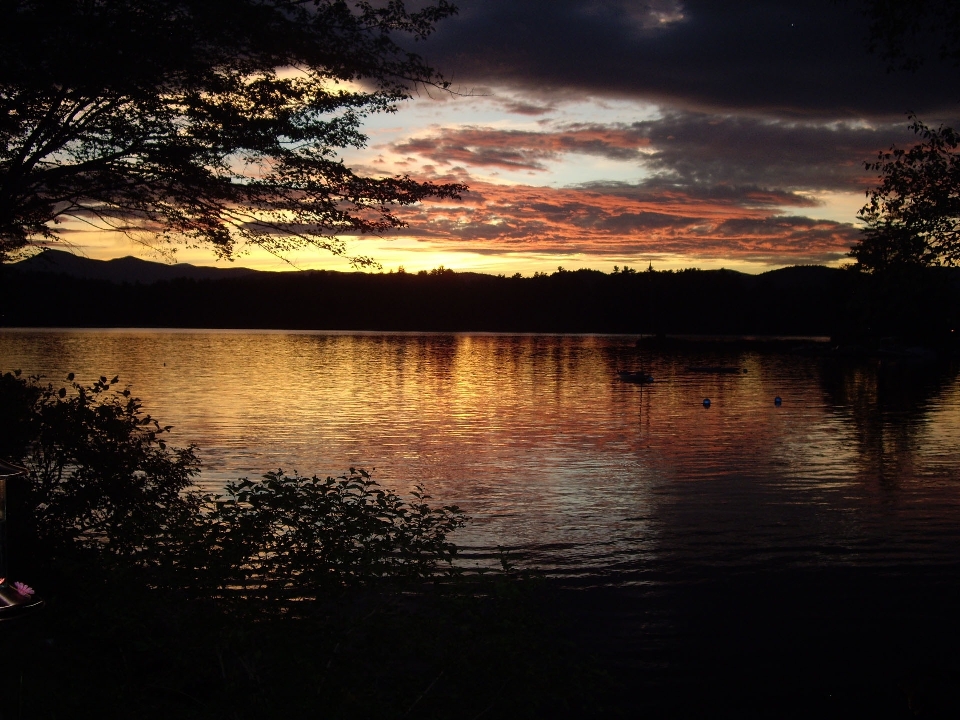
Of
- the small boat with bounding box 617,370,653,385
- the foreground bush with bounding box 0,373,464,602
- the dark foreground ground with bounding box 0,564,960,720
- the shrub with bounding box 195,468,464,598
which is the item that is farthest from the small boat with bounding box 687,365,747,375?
the shrub with bounding box 195,468,464,598

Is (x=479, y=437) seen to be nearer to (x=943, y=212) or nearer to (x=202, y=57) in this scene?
(x=943, y=212)

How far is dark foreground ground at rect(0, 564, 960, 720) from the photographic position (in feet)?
24.7

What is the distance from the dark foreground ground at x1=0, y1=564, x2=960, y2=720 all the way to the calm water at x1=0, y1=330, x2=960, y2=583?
221 cm

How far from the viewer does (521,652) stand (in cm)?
790

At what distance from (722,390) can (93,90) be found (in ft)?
193

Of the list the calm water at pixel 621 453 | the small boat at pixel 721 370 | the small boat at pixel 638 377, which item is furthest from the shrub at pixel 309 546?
the small boat at pixel 721 370

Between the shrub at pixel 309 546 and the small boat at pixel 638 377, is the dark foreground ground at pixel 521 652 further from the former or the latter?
the small boat at pixel 638 377

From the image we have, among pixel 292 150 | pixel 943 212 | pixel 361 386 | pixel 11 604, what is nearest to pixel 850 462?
pixel 943 212

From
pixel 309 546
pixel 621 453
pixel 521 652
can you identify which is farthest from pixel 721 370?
pixel 521 652

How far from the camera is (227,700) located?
6953 millimetres

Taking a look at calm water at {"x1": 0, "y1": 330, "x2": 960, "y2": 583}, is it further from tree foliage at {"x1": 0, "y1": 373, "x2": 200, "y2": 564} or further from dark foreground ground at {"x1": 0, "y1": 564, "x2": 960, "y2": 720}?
tree foliage at {"x1": 0, "y1": 373, "x2": 200, "y2": 564}

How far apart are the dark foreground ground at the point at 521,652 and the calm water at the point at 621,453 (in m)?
2.21

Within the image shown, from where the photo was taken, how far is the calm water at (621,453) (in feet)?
63.9

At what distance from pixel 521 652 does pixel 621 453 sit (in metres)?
25.9
